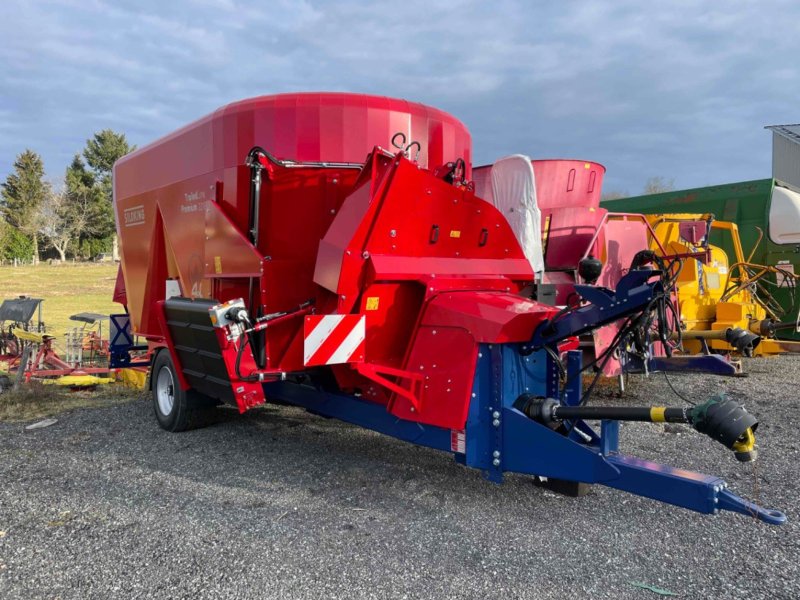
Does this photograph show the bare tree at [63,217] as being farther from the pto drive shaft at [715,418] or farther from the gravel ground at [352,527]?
the pto drive shaft at [715,418]

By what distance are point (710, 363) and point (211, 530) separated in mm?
3319

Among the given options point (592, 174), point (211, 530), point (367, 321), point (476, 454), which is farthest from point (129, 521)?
point (592, 174)

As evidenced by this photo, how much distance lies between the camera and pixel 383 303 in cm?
398

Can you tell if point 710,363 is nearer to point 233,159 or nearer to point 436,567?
point 436,567

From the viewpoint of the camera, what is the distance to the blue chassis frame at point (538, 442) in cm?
275

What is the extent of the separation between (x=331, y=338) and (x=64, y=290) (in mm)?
25387

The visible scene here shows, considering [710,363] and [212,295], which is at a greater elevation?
[212,295]

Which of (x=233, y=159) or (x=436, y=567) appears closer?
(x=436, y=567)

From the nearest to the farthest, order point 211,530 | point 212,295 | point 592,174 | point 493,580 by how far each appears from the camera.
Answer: point 493,580 < point 211,530 < point 212,295 < point 592,174

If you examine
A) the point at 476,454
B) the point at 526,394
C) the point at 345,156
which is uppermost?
the point at 345,156

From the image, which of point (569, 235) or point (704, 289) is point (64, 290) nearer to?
point (569, 235)

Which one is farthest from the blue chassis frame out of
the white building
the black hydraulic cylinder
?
the white building

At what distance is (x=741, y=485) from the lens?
408cm

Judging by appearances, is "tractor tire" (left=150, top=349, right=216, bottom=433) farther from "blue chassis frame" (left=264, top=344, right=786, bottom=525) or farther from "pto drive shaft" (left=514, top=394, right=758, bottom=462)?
"pto drive shaft" (left=514, top=394, right=758, bottom=462)
